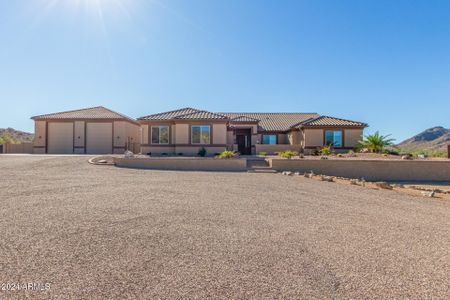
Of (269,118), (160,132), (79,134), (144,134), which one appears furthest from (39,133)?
(269,118)

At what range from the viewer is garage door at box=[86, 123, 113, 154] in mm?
25812

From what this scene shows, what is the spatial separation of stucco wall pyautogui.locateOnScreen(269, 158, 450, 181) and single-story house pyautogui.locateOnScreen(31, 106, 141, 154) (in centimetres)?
1772

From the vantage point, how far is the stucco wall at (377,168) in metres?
14.0

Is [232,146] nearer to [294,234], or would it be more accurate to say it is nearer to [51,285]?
[294,234]

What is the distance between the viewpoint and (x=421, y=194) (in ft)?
28.9

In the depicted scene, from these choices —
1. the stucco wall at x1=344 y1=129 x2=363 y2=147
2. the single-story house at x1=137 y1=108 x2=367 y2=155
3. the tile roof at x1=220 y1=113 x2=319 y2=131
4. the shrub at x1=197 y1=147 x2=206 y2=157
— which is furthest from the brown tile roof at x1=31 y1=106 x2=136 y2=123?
the stucco wall at x1=344 y1=129 x2=363 y2=147

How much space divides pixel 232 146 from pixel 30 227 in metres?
21.2

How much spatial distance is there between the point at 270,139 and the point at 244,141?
4.39 m

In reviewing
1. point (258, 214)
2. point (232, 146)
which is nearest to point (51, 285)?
point (258, 214)

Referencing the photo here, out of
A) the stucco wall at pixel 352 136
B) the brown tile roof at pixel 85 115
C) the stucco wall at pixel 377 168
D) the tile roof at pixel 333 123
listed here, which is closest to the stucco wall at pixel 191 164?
the stucco wall at pixel 377 168

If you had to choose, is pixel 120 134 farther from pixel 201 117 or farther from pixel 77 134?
pixel 201 117

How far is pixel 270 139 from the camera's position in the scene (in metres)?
29.6

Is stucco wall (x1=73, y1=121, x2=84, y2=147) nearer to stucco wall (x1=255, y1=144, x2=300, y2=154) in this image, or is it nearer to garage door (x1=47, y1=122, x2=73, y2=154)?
garage door (x1=47, y1=122, x2=73, y2=154)

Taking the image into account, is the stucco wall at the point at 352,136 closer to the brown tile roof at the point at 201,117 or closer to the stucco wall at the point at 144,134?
the brown tile roof at the point at 201,117
